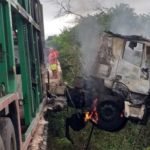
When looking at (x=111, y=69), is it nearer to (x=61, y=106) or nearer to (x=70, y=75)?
(x=61, y=106)

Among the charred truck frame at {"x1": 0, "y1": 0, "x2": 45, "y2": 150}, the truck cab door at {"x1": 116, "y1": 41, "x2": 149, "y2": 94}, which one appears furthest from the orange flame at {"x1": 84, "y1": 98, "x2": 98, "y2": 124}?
the charred truck frame at {"x1": 0, "y1": 0, "x2": 45, "y2": 150}

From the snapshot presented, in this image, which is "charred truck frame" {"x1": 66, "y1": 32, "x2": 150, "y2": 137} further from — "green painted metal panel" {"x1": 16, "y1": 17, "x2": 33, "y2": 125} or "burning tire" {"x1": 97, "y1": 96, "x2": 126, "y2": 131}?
"green painted metal panel" {"x1": 16, "y1": 17, "x2": 33, "y2": 125}

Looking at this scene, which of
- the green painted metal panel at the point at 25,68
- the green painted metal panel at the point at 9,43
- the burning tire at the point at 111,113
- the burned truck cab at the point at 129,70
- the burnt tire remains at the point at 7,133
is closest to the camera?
the burnt tire remains at the point at 7,133

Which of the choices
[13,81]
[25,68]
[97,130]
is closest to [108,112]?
[97,130]

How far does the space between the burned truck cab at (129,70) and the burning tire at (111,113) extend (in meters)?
0.05

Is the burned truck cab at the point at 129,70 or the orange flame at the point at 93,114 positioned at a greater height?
the burned truck cab at the point at 129,70

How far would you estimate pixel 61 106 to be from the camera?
10609 millimetres

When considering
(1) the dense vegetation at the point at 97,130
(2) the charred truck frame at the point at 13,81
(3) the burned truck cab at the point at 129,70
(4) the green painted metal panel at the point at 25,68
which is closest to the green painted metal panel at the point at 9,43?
(2) the charred truck frame at the point at 13,81

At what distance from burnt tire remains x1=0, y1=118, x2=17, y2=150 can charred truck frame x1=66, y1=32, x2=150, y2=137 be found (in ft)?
18.0

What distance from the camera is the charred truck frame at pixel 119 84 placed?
1000cm

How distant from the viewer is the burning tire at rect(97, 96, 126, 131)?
1018 centimetres

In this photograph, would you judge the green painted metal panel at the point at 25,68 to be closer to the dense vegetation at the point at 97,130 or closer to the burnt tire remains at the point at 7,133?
the burnt tire remains at the point at 7,133

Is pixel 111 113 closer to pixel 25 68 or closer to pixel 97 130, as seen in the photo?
pixel 97 130

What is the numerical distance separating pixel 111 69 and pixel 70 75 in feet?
22.4
